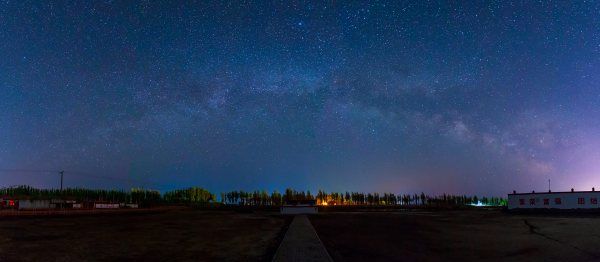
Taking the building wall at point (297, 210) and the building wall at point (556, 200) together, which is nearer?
the building wall at point (556, 200)

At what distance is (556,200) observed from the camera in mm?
61438

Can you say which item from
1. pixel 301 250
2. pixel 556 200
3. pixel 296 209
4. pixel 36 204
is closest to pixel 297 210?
pixel 296 209

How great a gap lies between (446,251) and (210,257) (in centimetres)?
1025

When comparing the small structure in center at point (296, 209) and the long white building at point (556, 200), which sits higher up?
the long white building at point (556, 200)

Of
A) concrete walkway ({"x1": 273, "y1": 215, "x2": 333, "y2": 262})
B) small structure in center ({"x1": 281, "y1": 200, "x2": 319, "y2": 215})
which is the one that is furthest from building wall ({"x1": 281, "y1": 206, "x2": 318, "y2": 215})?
concrete walkway ({"x1": 273, "y1": 215, "x2": 333, "y2": 262})

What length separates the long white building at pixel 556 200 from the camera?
57.7m

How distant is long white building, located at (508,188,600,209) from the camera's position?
5766cm

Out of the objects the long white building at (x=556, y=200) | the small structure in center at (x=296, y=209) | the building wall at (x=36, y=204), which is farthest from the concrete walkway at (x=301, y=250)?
the building wall at (x=36, y=204)

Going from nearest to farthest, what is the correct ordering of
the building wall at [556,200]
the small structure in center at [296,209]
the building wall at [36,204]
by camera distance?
1. the building wall at [556,200]
2. the small structure in center at [296,209]
3. the building wall at [36,204]

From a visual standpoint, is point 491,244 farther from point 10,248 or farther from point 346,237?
point 10,248

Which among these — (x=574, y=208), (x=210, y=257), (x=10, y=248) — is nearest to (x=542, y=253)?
(x=210, y=257)

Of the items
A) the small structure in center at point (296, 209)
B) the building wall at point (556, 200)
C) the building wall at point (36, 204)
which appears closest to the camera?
the building wall at point (556, 200)

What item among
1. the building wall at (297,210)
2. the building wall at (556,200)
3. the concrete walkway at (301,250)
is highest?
the concrete walkway at (301,250)

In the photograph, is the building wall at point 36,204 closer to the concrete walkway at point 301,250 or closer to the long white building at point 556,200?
the concrete walkway at point 301,250
